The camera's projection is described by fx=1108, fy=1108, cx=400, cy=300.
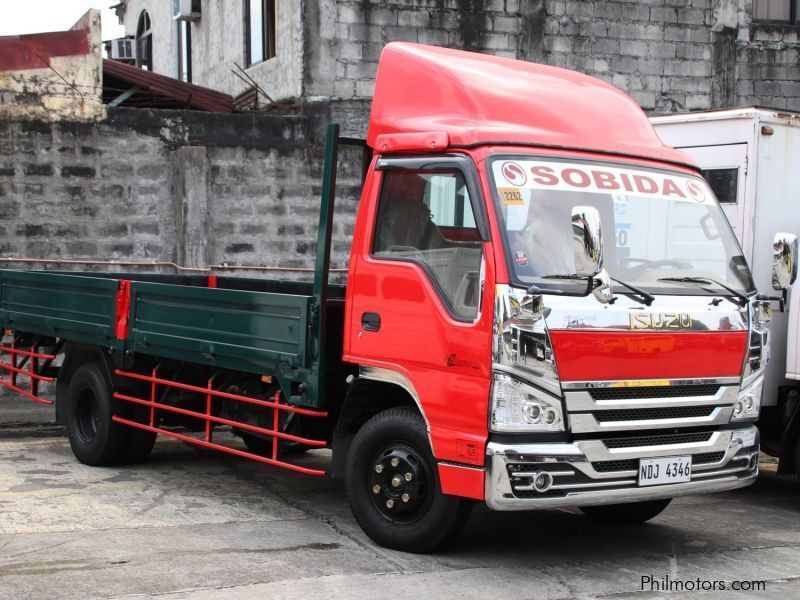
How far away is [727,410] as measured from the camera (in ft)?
21.2

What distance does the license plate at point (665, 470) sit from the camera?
20.0 feet

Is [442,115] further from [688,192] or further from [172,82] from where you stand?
[172,82]

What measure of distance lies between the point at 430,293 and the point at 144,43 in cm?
2053

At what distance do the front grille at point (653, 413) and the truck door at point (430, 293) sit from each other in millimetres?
690

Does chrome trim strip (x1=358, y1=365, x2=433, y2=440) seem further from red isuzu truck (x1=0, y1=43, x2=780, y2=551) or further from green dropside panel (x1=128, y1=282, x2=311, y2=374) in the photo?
green dropside panel (x1=128, y1=282, x2=311, y2=374)

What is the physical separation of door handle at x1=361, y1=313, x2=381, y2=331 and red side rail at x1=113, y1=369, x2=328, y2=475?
724 mm

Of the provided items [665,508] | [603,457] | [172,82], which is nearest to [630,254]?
[603,457]

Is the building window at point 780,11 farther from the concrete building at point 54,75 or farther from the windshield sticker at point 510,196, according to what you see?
the windshield sticker at point 510,196

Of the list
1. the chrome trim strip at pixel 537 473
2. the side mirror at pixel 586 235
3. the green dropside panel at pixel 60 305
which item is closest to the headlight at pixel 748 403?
the chrome trim strip at pixel 537 473

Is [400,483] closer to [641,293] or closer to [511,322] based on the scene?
[511,322]

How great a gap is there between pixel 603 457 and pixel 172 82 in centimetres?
1071

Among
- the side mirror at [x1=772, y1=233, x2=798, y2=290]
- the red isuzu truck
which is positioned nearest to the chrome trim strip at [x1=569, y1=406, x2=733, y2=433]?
the red isuzu truck

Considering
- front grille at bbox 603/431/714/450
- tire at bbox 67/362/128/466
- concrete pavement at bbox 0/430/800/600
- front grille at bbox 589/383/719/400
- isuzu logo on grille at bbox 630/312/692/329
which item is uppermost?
isuzu logo on grille at bbox 630/312/692/329

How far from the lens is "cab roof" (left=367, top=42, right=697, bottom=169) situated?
6.42 meters
